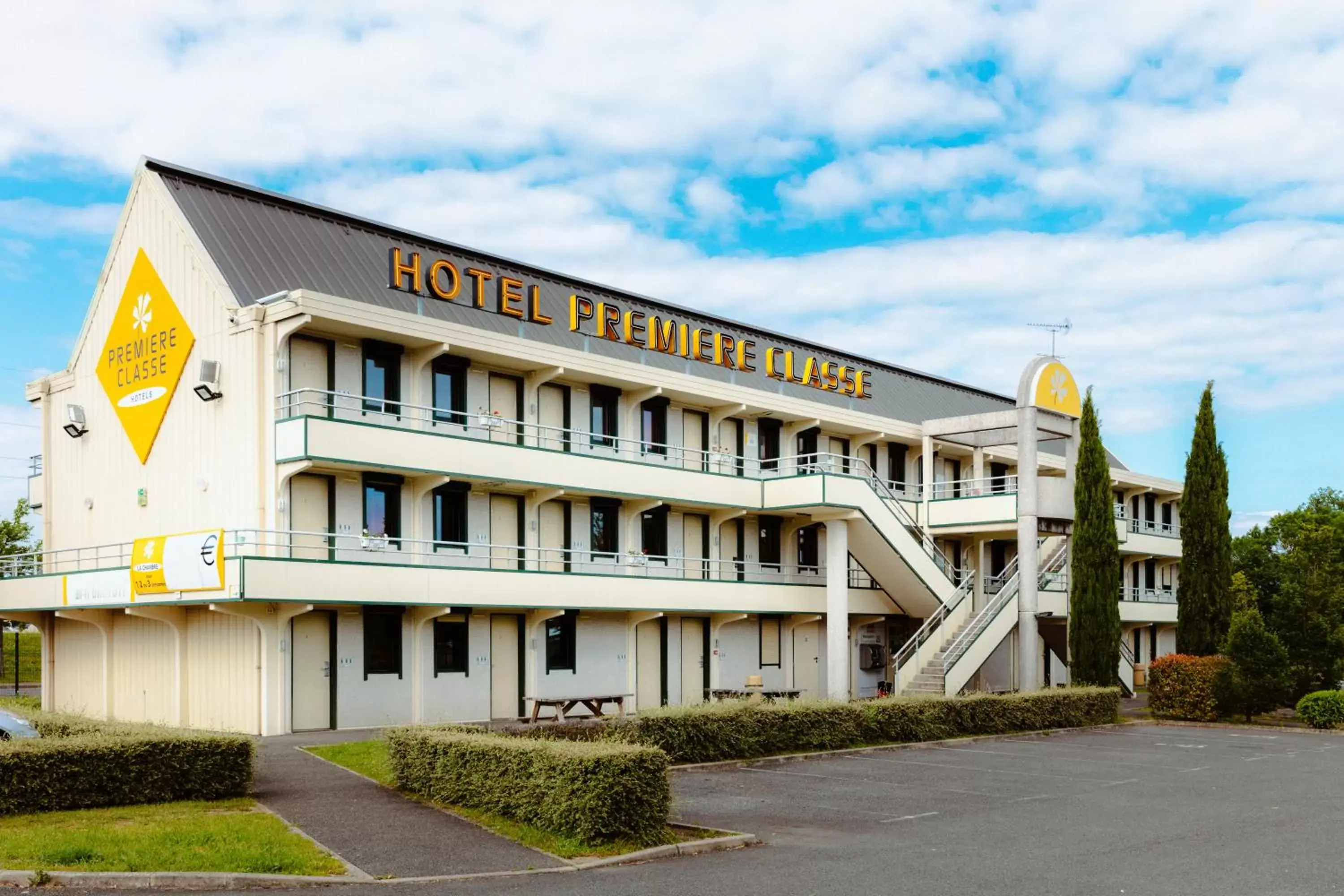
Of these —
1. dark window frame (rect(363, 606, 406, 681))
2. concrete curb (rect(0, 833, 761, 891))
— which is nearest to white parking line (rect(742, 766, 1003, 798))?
concrete curb (rect(0, 833, 761, 891))

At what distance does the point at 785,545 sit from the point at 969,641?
757cm

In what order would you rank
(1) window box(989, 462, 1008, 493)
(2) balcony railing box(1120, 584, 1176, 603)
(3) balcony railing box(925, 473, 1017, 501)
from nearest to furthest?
1. (3) balcony railing box(925, 473, 1017, 501)
2. (1) window box(989, 462, 1008, 493)
3. (2) balcony railing box(1120, 584, 1176, 603)

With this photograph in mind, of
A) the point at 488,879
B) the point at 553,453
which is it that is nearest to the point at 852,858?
the point at 488,879

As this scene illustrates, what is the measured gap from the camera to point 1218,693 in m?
36.4

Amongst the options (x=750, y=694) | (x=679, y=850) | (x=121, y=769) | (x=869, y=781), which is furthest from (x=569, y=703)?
(x=679, y=850)

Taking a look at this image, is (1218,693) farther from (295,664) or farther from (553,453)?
(295,664)

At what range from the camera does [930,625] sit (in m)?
40.7

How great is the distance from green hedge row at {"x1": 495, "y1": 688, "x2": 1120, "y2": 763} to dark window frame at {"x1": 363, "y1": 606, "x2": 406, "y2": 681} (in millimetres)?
8664

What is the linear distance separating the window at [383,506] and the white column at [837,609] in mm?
13562

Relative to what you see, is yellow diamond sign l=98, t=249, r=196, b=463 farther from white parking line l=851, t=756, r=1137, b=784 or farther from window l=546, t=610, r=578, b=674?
white parking line l=851, t=756, r=1137, b=784

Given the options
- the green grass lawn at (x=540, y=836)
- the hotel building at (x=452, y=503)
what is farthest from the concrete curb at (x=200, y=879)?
the hotel building at (x=452, y=503)

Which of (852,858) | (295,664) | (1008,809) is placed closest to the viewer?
(852,858)

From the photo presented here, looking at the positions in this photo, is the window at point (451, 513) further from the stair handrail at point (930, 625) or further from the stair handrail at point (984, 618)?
the stair handrail at point (984, 618)

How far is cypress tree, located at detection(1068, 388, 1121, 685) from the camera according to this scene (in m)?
38.0
